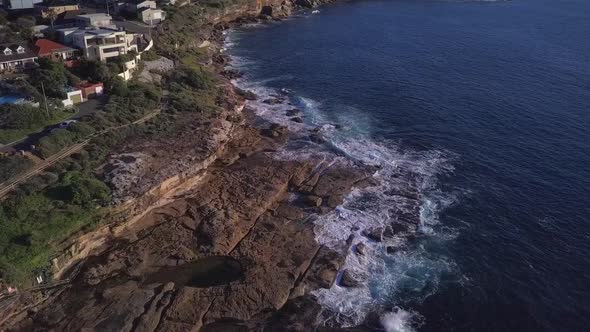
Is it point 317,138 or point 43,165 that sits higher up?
point 43,165

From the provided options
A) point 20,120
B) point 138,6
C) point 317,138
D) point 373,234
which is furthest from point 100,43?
point 373,234

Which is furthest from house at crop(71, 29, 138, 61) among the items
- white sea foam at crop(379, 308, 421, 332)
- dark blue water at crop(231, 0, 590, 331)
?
white sea foam at crop(379, 308, 421, 332)

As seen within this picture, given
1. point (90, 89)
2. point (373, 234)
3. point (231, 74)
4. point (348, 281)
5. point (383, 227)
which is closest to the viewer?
point (348, 281)

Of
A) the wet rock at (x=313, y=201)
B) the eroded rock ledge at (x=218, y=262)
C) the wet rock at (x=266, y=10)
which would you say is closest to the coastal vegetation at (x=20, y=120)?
the eroded rock ledge at (x=218, y=262)

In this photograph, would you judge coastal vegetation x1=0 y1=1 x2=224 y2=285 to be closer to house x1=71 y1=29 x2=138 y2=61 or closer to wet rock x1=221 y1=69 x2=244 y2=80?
wet rock x1=221 y1=69 x2=244 y2=80

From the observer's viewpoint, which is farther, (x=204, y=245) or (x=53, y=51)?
(x=53, y=51)

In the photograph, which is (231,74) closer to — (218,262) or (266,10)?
(218,262)
